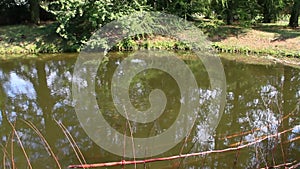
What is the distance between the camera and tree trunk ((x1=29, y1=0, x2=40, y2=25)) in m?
14.3

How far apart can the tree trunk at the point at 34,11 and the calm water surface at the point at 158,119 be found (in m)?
4.09

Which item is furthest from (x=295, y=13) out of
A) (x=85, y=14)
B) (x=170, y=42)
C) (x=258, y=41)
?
(x=85, y=14)

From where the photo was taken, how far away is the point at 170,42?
42.6 ft

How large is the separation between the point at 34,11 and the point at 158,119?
1046 cm

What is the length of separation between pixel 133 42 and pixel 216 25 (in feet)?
12.2

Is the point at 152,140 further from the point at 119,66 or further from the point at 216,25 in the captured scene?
the point at 216,25

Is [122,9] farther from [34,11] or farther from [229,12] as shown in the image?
[229,12]

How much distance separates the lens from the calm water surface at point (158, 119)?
429 cm

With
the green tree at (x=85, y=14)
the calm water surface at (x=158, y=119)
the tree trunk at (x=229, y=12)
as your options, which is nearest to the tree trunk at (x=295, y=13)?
the tree trunk at (x=229, y=12)

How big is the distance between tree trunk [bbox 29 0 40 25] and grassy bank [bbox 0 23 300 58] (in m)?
0.64

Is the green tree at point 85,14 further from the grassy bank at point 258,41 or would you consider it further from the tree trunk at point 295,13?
the tree trunk at point 295,13

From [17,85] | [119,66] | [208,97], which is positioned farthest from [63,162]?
[119,66]

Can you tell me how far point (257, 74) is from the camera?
9203 mm

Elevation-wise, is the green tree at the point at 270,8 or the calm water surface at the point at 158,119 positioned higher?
the green tree at the point at 270,8
